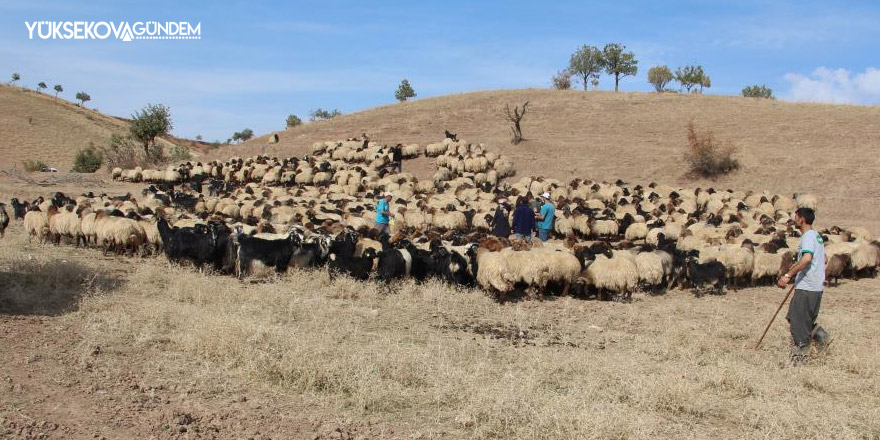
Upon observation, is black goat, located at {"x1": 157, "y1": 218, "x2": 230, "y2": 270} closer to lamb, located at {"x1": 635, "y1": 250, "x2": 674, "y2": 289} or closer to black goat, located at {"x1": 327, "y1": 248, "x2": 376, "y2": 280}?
black goat, located at {"x1": 327, "y1": 248, "x2": 376, "y2": 280}

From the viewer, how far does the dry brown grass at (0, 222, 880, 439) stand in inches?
207

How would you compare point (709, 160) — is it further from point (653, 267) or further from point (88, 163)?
point (88, 163)

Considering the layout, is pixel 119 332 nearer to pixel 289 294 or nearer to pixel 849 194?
pixel 289 294

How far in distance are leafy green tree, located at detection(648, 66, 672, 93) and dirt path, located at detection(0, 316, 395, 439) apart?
54971 mm

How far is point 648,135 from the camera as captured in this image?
31.5m

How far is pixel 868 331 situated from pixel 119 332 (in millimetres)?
8774

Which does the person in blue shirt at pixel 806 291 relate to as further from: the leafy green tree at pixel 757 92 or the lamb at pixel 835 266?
the leafy green tree at pixel 757 92

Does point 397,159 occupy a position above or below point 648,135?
below

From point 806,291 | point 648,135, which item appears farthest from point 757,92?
point 806,291

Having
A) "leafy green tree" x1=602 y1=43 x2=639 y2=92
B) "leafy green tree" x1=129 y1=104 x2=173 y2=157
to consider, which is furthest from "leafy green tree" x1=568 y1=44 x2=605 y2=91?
"leafy green tree" x1=129 y1=104 x2=173 y2=157

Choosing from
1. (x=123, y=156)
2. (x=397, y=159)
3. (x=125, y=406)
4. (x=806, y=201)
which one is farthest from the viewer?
(x=123, y=156)

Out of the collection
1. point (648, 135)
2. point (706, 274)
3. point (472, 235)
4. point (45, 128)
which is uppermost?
point (45, 128)

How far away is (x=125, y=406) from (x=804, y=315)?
641 centimetres

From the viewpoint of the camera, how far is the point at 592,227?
15.9 m
